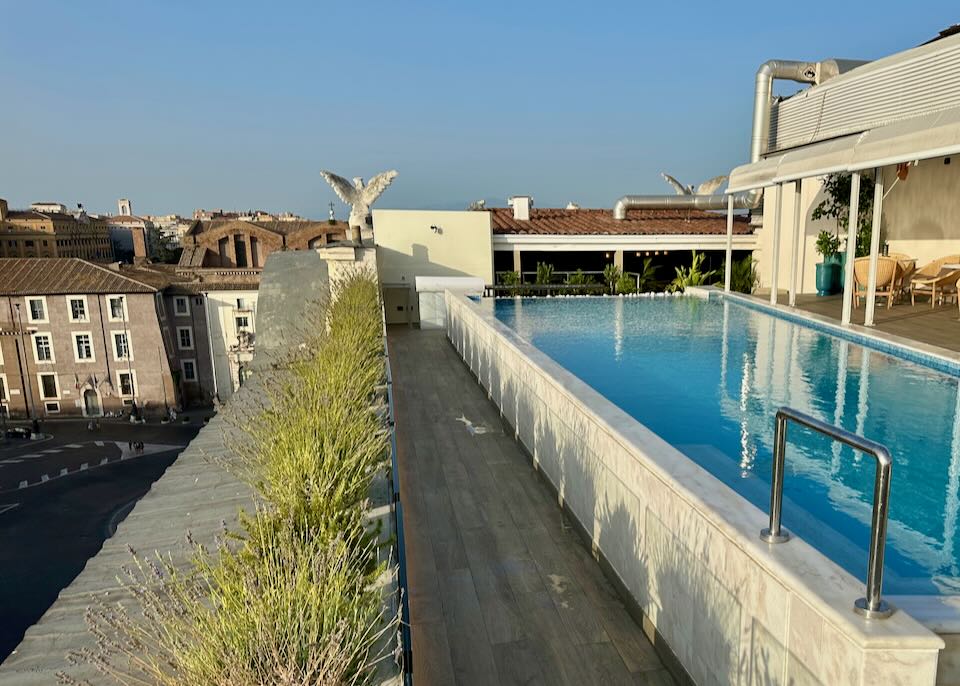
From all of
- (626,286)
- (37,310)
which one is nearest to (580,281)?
(626,286)

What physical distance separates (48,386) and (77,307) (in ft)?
18.3

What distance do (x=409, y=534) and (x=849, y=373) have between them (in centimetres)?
569

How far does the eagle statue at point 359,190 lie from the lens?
55.5ft

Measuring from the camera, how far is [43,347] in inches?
1458

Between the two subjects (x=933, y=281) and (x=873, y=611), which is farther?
(x=933, y=281)

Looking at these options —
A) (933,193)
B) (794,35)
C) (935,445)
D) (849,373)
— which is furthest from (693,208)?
(935,445)

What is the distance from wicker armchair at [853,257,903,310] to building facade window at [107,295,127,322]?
38527 millimetres

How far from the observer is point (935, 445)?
4.78 meters

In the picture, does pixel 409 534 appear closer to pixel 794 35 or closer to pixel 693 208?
pixel 693 208

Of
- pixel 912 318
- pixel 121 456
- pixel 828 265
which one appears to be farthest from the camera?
pixel 121 456

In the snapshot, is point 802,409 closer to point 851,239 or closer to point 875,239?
point 875,239

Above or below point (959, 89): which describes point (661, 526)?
below

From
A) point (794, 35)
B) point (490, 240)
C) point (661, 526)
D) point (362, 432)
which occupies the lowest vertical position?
point (661, 526)

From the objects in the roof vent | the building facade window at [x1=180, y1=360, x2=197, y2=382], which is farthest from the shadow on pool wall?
the building facade window at [x1=180, y1=360, x2=197, y2=382]
